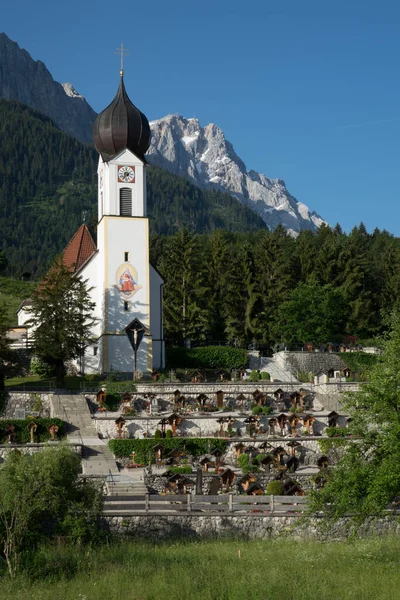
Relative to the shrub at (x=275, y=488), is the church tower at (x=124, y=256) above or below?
above

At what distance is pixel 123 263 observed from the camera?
52.1 m

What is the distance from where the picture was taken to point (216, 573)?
2234 cm

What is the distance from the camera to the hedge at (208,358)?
53.4 metres

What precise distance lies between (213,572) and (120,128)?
35.8 m

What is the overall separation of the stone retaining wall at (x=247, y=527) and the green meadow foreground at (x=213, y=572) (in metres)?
1.20

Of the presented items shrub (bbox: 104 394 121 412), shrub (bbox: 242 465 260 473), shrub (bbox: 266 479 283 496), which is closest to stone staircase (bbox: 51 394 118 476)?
shrub (bbox: 104 394 121 412)

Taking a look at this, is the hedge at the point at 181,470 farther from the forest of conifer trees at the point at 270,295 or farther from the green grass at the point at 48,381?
the forest of conifer trees at the point at 270,295

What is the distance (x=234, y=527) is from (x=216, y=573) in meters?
4.55

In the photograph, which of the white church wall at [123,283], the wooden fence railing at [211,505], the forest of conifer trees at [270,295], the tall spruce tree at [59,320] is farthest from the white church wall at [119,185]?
the wooden fence railing at [211,505]

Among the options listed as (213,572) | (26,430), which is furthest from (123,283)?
(213,572)

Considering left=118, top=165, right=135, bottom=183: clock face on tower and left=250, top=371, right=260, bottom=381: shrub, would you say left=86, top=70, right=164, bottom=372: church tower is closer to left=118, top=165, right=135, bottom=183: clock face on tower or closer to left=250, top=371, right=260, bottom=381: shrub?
left=118, top=165, right=135, bottom=183: clock face on tower

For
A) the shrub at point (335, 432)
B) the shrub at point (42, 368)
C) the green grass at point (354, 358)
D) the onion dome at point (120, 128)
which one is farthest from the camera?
the onion dome at point (120, 128)

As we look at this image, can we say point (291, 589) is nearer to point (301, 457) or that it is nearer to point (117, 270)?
point (301, 457)

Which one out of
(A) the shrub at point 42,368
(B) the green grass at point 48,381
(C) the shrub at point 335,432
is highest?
(A) the shrub at point 42,368
